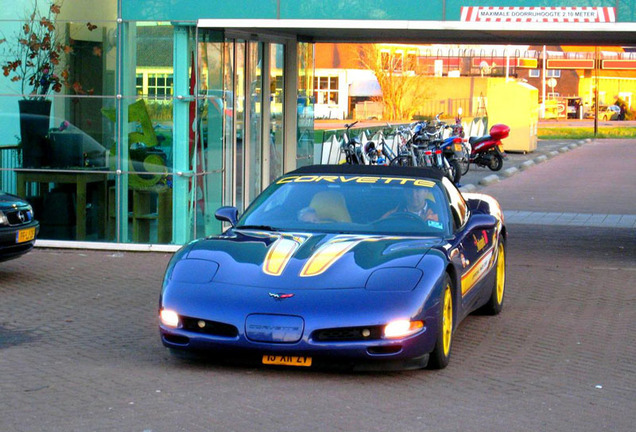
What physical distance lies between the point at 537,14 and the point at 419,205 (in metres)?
5.04

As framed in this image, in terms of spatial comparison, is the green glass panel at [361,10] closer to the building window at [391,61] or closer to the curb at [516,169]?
the curb at [516,169]

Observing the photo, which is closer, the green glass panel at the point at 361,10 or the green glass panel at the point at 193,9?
the green glass panel at the point at 361,10

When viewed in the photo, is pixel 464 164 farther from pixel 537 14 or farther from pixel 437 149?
pixel 537 14

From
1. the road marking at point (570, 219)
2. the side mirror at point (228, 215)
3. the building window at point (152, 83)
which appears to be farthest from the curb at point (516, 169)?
the side mirror at point (228, 215)

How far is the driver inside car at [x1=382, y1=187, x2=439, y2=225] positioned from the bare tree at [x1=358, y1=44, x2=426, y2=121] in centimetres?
4705

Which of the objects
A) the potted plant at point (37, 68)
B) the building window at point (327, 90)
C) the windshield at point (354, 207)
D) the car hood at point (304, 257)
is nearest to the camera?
the car hood at point (304, 257)

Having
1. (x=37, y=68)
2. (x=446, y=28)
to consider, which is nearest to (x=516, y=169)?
(x=446, y=28)

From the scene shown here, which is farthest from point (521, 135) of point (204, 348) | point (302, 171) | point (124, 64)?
point (204, 348)

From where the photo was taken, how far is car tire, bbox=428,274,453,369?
701 cm

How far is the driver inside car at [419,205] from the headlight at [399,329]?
5.24ft

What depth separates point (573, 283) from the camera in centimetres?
1146

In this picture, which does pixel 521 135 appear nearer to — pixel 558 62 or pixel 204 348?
pixel 204 348

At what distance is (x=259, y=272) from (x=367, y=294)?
0.77m

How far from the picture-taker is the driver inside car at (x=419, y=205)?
820 centimetres
